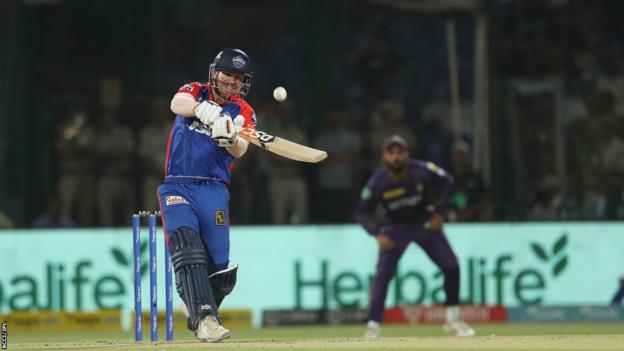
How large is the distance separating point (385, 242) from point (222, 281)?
354 cm

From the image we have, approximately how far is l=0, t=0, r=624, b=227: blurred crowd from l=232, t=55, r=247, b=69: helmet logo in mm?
6227

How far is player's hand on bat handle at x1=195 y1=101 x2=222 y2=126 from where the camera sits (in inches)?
304

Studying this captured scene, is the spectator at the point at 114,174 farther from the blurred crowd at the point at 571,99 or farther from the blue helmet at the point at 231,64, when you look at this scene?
the blue helmet at the point at 231,64

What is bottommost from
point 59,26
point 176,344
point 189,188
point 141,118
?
point 176,344

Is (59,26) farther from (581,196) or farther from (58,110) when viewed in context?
(581,196)

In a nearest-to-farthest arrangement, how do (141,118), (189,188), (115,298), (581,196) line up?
(189,188), (115,298), (581,196), (141,118)

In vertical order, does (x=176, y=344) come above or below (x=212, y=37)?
below

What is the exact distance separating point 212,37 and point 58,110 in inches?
72.2

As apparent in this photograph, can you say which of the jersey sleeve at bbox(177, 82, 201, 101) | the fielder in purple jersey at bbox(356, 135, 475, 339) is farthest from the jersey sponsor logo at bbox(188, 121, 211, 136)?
the fielder in purple jersey at bbox(356, 135, 475, 339)

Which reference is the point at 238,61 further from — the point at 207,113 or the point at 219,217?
the point at 219,217

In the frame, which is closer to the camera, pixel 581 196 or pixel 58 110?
pixel 581 196

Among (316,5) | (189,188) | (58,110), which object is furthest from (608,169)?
(189,188)

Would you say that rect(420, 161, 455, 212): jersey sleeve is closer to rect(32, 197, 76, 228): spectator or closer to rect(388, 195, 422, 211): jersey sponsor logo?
rect(388, 195, 422, 211): jersey sponsor logo

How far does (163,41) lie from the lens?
1603 centimetres
